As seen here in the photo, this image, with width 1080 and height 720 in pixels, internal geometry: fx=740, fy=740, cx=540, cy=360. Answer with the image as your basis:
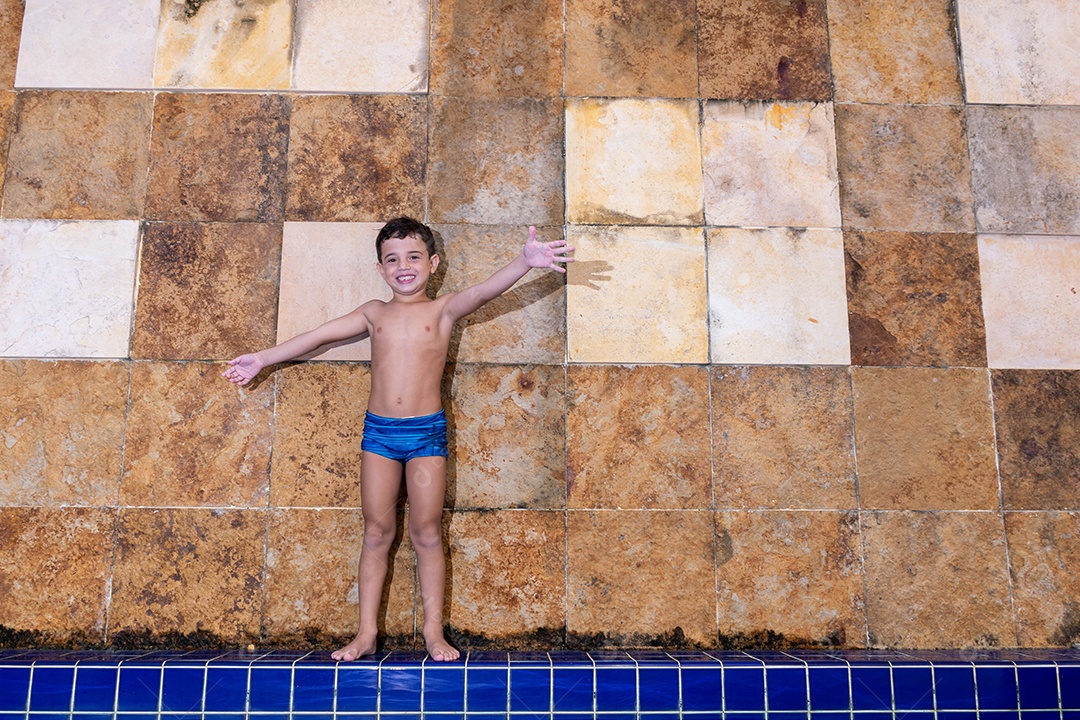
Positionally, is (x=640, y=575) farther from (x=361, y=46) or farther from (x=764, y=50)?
(x=361, y=46)

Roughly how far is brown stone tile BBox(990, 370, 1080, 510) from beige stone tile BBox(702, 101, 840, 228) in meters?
1.17

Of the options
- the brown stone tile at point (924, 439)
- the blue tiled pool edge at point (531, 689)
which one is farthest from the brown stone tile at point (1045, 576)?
the blue tiled pool edge at point (531, 689)

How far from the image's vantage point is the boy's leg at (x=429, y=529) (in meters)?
3.12

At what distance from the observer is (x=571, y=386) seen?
3492 mm

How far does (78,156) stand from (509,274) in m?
2.28

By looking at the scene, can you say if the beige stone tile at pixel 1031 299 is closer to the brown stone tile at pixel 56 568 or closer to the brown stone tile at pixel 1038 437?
the brown stone tile at pixel 1038 437

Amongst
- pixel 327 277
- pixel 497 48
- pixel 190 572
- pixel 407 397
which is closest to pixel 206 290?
pixel 327 277

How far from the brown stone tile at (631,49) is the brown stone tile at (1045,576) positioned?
2.64m

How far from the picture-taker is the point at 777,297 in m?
3.59

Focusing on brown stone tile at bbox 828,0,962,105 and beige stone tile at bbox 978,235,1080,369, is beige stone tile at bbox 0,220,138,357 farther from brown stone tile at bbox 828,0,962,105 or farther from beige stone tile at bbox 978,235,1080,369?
beige stone tile at bbox 978,235,1080,369

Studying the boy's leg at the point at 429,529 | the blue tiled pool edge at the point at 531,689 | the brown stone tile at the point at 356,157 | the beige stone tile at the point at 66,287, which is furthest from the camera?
the brown stone tile at the point at 356,157

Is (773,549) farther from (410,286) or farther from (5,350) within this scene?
(5,350)

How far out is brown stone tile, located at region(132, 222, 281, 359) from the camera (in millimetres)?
3504

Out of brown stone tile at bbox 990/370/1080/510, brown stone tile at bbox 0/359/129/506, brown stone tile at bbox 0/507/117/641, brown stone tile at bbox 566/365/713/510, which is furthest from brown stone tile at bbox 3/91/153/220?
brown stone tile at bbox 990/370/1080/510
